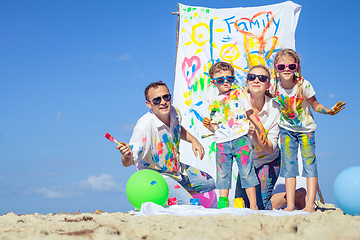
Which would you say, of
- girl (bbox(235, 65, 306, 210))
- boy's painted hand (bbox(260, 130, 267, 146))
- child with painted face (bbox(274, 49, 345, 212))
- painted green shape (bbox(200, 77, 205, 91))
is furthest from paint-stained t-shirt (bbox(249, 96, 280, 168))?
painted green shape (bbox(200, 77, 205, 91))

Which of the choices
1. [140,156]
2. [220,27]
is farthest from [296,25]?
[140,156]

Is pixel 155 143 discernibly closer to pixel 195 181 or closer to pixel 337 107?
pixel 195 181

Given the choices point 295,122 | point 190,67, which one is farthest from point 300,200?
point 190,67

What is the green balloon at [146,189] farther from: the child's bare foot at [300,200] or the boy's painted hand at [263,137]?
the child's bare foot at [300,200]

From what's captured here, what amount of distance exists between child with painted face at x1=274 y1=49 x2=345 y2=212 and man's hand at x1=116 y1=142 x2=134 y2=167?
6.01ft

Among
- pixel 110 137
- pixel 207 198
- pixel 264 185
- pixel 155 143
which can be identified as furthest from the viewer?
pixel 207 198

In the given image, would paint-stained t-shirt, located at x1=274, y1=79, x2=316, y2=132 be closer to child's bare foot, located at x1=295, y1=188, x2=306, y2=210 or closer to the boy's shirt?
the boy's shirt

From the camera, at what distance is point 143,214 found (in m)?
4.19

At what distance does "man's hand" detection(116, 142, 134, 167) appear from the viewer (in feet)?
14.5

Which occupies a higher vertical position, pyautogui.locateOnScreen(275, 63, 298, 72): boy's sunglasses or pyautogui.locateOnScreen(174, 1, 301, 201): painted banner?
pyautogui.locateOnScreen(174, 1, 301, 201): painted banner

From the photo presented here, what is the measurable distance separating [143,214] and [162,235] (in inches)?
58.2

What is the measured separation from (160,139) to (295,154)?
1655 millimetres

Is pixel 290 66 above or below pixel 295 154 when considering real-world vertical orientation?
above

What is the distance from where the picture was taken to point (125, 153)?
14.5 ft
